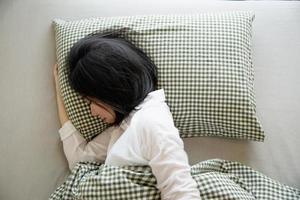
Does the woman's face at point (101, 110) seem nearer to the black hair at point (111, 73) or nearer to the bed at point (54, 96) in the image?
the black hair at point (111, 73)

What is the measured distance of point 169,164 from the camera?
2.94 feet

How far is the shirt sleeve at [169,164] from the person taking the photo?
89 cm

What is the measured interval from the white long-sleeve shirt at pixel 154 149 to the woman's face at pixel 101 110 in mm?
41

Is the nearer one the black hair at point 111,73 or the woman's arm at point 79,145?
the black hair at point 111,73

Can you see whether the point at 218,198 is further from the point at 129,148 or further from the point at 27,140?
the point at 27,140

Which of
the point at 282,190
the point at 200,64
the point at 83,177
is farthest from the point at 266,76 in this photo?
the point at 83,177

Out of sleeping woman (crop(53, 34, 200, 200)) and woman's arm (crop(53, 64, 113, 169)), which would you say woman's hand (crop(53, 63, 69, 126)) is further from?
sleeping woman (crop(53, 34, 200, 200))

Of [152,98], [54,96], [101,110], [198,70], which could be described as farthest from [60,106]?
[198,70]

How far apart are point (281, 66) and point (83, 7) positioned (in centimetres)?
64

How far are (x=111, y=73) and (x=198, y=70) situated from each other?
25cm

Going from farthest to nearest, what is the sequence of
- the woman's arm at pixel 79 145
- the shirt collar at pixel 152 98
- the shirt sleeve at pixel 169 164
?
1. the woman's arm at pixel 79 145
2. the shirt collar at pixel 152 98
3. the shirt sleeve at pixel 169 164

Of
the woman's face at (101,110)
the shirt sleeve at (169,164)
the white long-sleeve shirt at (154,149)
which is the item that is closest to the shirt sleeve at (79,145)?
the white long-sleeve shirt at (154,149)

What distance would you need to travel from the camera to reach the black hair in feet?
3.13

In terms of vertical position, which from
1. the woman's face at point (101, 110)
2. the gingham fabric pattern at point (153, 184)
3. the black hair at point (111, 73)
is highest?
the black hair at point (111, 73)
